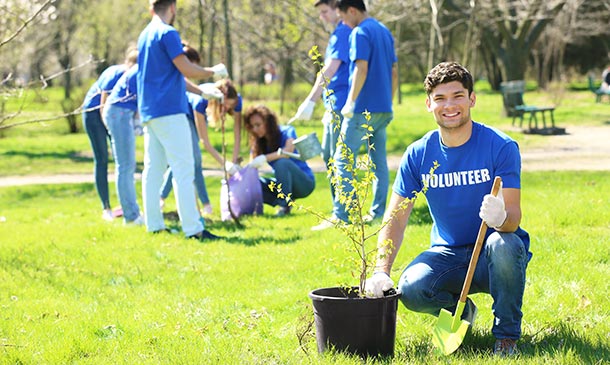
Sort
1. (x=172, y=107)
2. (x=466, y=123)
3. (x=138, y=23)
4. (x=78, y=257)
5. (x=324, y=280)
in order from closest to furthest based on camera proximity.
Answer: (x=466, y=123), (x=324, y=280), (x=78, y=257), (x=172, y=107), (x=138, y=23)

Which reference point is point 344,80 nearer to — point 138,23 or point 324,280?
point 324,280

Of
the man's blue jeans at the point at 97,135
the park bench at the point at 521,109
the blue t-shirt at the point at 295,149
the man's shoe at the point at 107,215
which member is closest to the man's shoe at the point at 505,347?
the blue t-shirt at the point at 295,149

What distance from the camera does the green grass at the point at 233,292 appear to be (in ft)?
13.8

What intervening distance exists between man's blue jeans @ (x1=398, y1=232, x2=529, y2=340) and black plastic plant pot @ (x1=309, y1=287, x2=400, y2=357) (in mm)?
350

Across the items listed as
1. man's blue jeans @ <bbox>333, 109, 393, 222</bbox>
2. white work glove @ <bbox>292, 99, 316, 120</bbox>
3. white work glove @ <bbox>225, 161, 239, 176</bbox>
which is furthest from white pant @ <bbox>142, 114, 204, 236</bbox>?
white work glove @ <bbox>225, 161, 239, 176</bbox>

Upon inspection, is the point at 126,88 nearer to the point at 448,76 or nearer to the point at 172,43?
the point at 172,43

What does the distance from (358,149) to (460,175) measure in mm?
3927

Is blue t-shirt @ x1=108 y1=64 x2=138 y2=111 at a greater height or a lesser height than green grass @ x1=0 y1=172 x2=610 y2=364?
greater

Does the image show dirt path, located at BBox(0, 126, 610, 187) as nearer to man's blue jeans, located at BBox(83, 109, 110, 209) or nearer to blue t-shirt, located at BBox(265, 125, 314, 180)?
blue t-shirt, located at BBox(265, 125, 314, 180)

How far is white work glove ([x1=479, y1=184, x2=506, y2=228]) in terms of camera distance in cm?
369

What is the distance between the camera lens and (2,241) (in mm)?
7902

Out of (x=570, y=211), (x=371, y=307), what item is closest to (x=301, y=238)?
(x=570, y=211)

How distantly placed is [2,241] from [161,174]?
152 cm

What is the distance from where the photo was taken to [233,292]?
5770 millimetres
